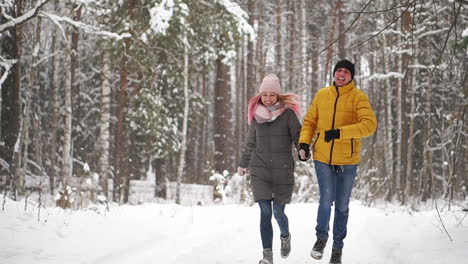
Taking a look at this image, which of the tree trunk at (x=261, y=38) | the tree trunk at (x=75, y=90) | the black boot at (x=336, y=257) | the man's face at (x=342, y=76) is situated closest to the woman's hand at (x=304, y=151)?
the man's face at (x=342, y=76)

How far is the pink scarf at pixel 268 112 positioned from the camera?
448 cm

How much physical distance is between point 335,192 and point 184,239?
2334 millimetres

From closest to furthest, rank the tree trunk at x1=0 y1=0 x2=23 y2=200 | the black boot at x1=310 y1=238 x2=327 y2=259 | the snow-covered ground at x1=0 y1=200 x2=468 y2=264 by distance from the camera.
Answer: the black boot at x1=310 y1=238 x2=327 y2=259 < the snow-covered ground at x1=0 y1=200 x2=468 y2=264 < the tree trunk at x1=0 y1=0 x2=23 y2=200

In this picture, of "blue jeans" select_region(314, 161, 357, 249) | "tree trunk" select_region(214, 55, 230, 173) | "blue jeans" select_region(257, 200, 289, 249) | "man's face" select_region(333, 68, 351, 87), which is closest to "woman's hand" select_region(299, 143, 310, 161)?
"blue jeans" select_region(314, 161, 357, 249)

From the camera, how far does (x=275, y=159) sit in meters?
4.45

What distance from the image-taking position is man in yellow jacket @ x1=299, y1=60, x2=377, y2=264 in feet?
13.9

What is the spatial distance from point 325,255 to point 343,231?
680 mm

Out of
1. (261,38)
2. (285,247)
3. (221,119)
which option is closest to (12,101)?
(221,119)

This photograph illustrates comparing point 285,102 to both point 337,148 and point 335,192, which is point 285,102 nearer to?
point 337,148

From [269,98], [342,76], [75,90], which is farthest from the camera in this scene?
[75,90]

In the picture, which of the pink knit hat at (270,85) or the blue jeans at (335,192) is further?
the pink knit hat at (270,85)

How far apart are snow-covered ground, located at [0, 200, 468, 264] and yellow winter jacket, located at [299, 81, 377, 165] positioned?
1.22 metres

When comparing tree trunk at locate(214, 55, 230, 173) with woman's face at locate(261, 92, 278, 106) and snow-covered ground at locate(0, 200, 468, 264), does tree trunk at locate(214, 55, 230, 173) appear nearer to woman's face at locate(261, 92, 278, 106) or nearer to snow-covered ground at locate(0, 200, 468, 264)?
snow-covered ground at locate(0, 200, 468, 264)

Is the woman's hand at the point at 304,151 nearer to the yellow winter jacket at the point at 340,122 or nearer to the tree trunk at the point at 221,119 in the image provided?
the yellow winter jacket at the point at 340,122
